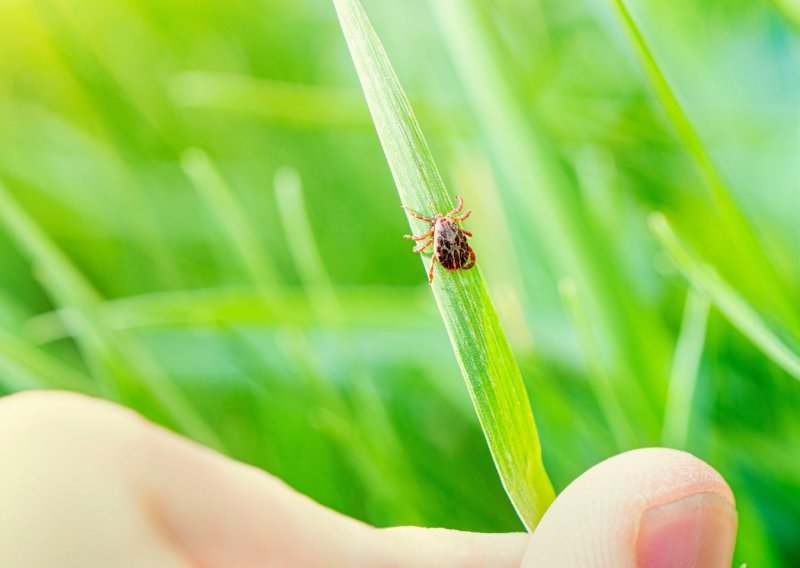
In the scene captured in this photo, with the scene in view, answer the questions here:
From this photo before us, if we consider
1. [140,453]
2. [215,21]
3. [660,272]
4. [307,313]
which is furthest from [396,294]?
[215,21]

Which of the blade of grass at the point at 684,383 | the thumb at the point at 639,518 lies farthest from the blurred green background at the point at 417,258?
the thumb at the point at 639,518

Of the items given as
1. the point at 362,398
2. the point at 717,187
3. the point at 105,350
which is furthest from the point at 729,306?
the point at 105,350

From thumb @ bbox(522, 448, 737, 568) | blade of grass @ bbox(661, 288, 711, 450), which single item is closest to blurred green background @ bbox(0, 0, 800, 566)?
blade of grass @ bbox(661, 288, 711, 450)

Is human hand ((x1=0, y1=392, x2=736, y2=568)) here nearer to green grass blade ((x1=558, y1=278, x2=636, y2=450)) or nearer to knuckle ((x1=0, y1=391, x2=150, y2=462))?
knuckle ((x1=0, y1=391, x2=150, y2=462))

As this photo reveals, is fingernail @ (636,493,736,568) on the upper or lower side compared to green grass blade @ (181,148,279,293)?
lower

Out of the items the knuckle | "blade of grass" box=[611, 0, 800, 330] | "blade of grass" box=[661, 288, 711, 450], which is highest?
"blade of grass" box=[611, 0, 800, 330]

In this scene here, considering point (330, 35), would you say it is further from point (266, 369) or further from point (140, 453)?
point (140, 453)
